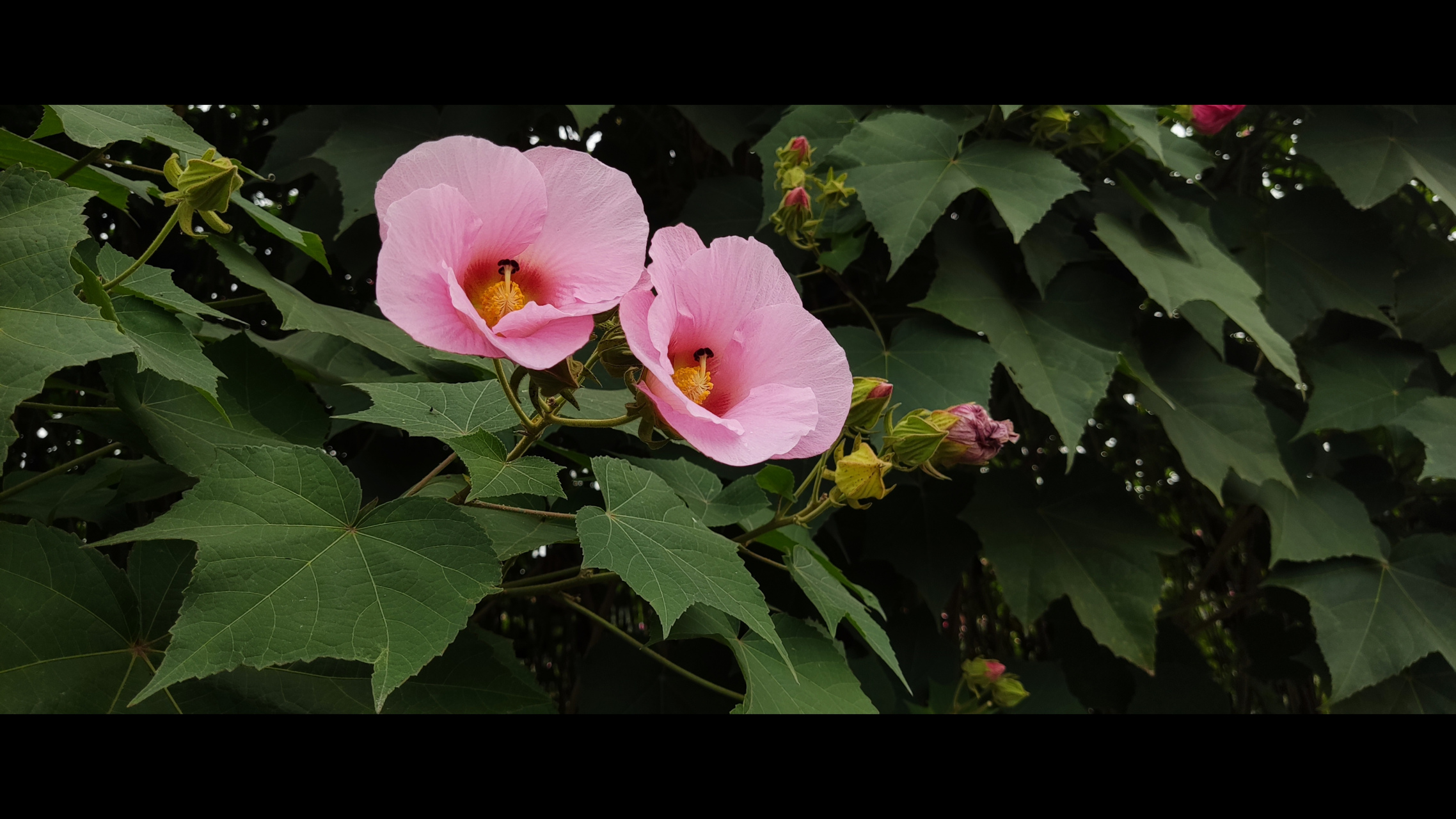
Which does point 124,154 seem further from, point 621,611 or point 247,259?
point 621,611

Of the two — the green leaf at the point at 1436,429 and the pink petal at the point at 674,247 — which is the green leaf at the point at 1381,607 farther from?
the pink petal at the point at 674,247

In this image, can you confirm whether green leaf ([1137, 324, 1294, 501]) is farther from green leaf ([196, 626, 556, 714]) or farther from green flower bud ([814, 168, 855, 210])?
green leaf ([196, 626, 556, 714])

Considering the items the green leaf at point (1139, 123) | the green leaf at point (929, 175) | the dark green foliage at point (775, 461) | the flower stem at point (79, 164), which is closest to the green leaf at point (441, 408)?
the dark green foliage at point (775, 461)

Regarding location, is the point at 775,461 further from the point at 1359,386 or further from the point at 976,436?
the point at 1359,386

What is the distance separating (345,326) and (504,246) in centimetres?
49

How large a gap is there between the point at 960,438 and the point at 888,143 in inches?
33.2

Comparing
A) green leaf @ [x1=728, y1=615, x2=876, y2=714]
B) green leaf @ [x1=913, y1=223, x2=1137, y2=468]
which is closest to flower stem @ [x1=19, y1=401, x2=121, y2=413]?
green leaf @ [x1=728, y1=615, x2=876, y2=714]

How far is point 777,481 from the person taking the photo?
2.60 ft

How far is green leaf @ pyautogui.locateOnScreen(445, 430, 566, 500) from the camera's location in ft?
1.95

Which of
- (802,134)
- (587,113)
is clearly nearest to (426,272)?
(587,113)

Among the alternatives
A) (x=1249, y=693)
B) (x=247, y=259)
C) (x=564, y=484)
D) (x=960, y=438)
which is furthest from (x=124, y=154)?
(x=1249, y=693)

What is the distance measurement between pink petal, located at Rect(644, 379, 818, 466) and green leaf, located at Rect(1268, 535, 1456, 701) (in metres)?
1.57

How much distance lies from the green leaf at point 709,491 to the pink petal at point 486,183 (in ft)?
0.86

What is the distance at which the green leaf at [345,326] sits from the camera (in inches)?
35.5
